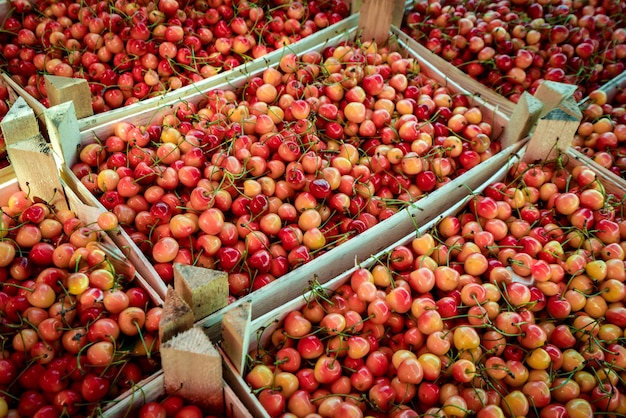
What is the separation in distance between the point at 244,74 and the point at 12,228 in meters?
1.32

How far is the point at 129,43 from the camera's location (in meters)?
2.49

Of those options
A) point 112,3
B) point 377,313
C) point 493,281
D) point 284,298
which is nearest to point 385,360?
point 377,313

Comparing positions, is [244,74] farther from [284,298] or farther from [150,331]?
[150,331]

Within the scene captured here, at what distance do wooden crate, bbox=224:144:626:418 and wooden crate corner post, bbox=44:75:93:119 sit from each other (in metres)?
1.28

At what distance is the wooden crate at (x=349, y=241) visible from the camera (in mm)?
1728

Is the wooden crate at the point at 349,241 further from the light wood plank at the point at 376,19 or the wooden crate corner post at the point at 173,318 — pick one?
the light wood plank at the point at 376,19

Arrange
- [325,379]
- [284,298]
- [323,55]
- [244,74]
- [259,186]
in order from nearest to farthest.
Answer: [325,379]
[284,298]
[259,186]
[244,74]
[323,55]

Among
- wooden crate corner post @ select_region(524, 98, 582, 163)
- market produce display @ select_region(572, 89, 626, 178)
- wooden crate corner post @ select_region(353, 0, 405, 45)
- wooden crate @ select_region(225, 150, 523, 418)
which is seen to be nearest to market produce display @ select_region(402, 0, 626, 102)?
market produce display @ select_region(572, 89, 626, 178)

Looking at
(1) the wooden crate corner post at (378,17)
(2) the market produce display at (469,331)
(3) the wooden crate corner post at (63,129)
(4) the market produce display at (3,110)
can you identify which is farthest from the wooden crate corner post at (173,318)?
(1) the wooden crate corner post at (378,17)

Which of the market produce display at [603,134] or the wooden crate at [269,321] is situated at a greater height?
the market produce display at [603,134]

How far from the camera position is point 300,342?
1597mm

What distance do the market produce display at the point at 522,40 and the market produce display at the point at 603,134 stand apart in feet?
0.44

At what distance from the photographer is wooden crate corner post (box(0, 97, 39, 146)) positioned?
70.1 inches

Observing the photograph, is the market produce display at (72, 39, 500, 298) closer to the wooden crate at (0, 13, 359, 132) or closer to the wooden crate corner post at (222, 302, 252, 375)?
the wooden crate at (0, 13, 359, 132)
